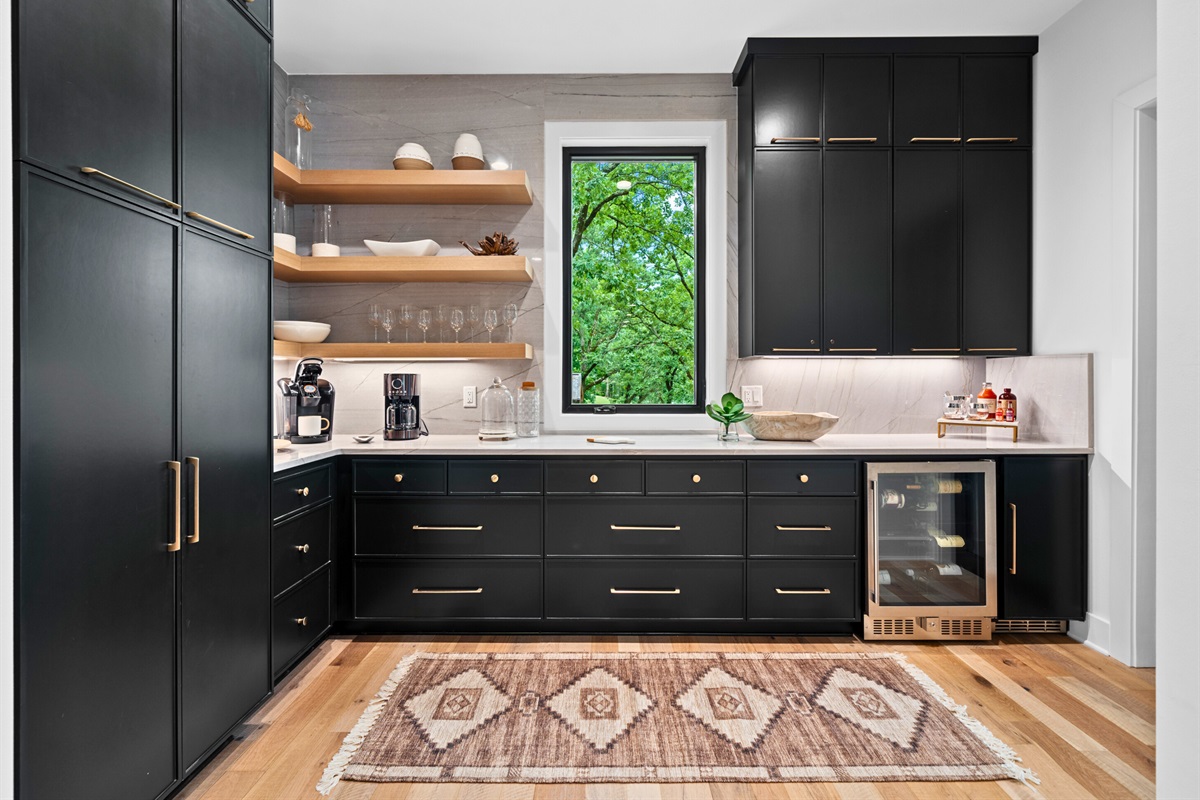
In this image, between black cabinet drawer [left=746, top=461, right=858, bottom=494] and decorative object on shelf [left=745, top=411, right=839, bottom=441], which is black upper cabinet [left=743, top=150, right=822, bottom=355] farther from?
black cabinet drawer [left=746, top=461, right=858, bottom=494]

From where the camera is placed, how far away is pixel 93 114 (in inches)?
56.3

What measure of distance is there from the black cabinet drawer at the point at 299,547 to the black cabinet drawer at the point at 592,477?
3.02 ft

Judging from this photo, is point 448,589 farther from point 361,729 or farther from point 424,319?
point 424,319

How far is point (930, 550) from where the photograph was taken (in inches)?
115

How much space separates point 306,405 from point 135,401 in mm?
1419

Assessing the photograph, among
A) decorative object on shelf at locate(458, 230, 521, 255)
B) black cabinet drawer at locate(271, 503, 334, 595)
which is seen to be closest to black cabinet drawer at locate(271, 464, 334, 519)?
black cabinet drawer at locate(271, 503, 334, 595)

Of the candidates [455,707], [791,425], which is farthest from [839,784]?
[791,425]

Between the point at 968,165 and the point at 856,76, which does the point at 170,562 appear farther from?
the point at 968,165

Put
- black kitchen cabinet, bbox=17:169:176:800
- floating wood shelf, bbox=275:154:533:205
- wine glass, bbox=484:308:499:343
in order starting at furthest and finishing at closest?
wine glass, bbox=484:308:499:343, floating wood shelf, bbox=275:154:533:205, black kitchen cabinet, bbox=17:169:176:800

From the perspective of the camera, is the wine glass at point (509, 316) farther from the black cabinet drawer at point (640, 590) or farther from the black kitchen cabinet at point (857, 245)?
the black kitchen cabinet at point (857, 245)

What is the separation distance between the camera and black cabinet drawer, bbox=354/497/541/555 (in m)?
2.90

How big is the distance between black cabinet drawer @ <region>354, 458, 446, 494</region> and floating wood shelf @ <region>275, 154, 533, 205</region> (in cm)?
132

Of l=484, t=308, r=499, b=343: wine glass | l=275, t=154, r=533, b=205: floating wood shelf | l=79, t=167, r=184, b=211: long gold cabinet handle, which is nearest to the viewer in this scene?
l=79, t=167, r=184, b=211: long gold cabinet handle

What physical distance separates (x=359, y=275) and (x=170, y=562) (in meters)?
1.89
